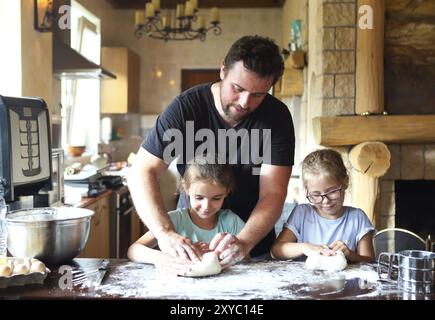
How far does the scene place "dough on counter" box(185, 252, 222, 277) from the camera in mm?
1340

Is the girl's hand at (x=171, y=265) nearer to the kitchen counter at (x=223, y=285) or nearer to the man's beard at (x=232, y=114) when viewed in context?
the kitchen counter at (x=223, y=285)

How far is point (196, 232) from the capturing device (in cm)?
174

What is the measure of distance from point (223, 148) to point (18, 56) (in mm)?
1277

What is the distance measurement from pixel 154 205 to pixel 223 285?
433 millimetres

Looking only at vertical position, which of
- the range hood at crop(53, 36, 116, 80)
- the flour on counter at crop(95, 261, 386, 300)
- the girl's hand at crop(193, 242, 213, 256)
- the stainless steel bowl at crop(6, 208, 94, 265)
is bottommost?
the flour on counter at crop(95, 261, 386, 300)

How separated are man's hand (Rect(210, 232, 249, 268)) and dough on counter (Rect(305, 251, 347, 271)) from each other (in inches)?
7.8

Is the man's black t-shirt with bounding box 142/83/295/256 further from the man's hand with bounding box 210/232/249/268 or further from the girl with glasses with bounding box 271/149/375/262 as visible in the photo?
the man's hand with bounding box 210/232/249/268

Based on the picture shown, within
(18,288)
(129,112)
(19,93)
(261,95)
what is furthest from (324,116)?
(129,112)

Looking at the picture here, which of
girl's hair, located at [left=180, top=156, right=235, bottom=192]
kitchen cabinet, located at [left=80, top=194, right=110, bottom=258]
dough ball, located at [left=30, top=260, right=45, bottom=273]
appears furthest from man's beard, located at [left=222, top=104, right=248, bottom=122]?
kitchen cabinet, located at [left=80, top=194, right=110, bottom=258]

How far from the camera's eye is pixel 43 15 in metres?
2.69

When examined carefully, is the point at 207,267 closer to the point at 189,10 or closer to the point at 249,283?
the point at 249,283

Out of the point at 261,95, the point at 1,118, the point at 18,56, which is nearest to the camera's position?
the point at 261,95

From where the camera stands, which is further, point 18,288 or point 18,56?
point 18,56
